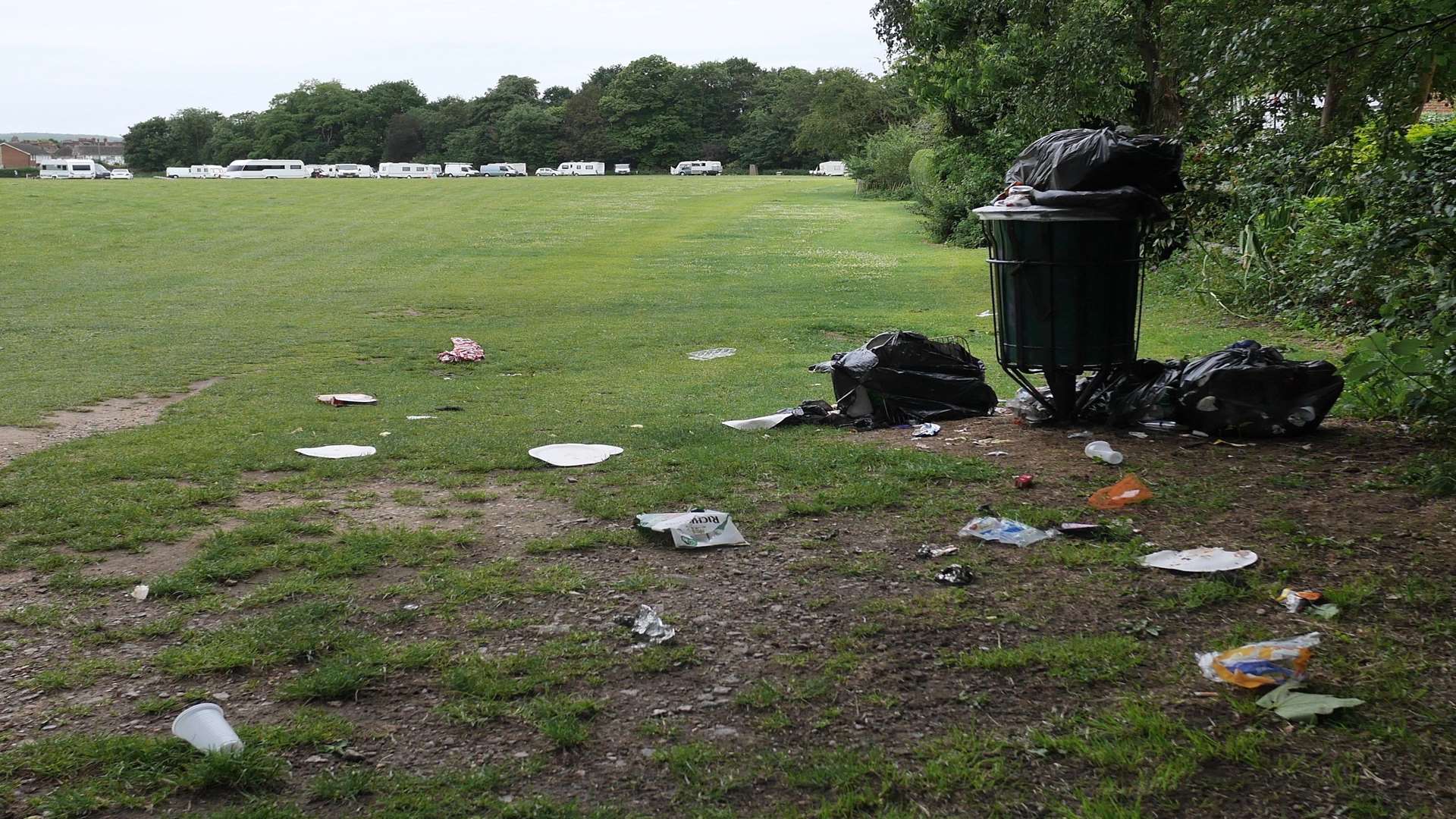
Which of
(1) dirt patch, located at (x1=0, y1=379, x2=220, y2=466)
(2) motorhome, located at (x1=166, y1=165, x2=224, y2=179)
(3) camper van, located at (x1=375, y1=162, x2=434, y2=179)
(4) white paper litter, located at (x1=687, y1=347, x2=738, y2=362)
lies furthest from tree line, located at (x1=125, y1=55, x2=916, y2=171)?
(1) dirt patch, located at (x1=0, y1=379, x2=220, y2=466)

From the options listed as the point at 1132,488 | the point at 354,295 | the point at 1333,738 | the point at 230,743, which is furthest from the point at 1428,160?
the point at 354,295

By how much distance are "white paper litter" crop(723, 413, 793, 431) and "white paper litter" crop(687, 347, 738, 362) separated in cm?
397

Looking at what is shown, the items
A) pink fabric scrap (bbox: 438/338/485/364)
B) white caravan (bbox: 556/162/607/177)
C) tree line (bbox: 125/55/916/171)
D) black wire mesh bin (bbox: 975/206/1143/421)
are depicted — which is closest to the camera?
black wire mesh bin (bbox: 975/206/1143/421)

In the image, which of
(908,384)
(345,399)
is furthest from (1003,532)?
(345,399)

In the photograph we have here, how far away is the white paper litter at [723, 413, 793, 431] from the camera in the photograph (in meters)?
7.35

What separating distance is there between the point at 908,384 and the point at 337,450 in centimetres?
374

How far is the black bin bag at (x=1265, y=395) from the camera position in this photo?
6.14m

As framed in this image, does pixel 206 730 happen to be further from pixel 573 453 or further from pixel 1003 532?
pixel 573 453

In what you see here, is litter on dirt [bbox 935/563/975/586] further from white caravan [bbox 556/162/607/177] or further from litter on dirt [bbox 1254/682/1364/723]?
white caravan [bbox 556/162/607/177]

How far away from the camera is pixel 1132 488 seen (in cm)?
527

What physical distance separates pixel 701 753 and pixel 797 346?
375 inches

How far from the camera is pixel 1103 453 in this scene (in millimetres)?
6000

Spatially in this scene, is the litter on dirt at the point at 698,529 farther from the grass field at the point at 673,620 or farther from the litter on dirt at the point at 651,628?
the litter on dirt at the point at 651,628

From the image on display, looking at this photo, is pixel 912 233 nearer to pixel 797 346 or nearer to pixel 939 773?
pixel 797 346
